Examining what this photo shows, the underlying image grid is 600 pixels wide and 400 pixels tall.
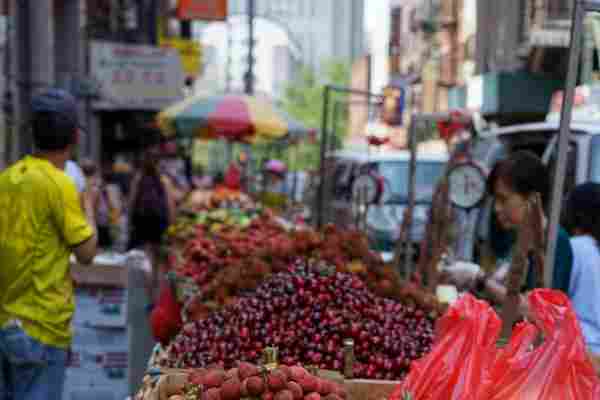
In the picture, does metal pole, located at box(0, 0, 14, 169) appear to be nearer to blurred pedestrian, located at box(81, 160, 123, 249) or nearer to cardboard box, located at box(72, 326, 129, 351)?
blurred pedestrian, located at box(81, 160, 123, 249)

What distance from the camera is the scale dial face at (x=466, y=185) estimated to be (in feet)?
30.7

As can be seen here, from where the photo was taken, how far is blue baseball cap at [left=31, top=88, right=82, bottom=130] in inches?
180

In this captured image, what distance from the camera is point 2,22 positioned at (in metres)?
9.83

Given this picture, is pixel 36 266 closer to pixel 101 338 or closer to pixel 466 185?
pixel 101 338

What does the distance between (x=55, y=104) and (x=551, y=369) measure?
2705 millimetres

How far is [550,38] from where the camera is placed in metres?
19.2

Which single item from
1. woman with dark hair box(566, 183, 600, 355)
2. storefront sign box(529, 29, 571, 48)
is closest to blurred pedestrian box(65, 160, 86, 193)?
woman with dark hair box(566, 183, 600, 355)

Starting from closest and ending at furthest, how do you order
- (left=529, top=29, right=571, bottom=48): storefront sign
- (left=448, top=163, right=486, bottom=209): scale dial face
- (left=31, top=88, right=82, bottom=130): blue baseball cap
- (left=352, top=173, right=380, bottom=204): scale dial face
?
(left=31, top=88, right=82, bottom=130): blue baseball cap, (left=448, top=163, right=486, bottom=209): scale dial face, (left=352, top=173, right=380, bottom=204): scale dial face, (left=529, top=29, right=571, bottom=48): storefront sign

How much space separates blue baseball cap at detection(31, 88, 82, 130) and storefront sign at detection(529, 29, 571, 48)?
15.8m

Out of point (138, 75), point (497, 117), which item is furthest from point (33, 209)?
point (497, 117)

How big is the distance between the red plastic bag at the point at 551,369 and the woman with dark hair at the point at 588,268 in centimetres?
152

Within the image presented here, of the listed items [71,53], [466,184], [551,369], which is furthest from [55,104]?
[71,53]

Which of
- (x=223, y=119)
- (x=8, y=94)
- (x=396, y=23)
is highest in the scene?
(x=396, y=23)

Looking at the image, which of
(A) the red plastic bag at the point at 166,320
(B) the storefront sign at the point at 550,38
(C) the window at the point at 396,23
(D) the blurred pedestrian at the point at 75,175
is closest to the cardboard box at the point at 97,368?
(A) the red plastic bag at the point at 166,320
